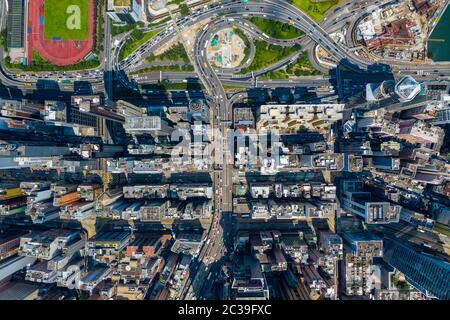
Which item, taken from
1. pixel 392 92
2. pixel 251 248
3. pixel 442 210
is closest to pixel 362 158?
pixel 392 92

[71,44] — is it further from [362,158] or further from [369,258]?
[369,258]

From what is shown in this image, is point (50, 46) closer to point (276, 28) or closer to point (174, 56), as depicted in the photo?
point (174, 56)

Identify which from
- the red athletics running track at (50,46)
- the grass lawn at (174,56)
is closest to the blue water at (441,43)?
the grass lawn at (174,56)

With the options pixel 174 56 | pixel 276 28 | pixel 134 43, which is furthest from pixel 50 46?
pixel 276 28

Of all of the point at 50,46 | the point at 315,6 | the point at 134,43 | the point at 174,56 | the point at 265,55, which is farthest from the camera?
the point at 50,46

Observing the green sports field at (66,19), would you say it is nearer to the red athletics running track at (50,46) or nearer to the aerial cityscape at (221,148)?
the aerial cityscape at (221,148)

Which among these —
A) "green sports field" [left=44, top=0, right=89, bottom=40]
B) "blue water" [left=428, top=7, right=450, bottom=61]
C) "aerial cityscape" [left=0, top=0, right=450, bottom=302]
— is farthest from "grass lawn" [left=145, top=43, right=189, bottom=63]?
"blue water" [left=428, top=7, right=450, bottom=61]
